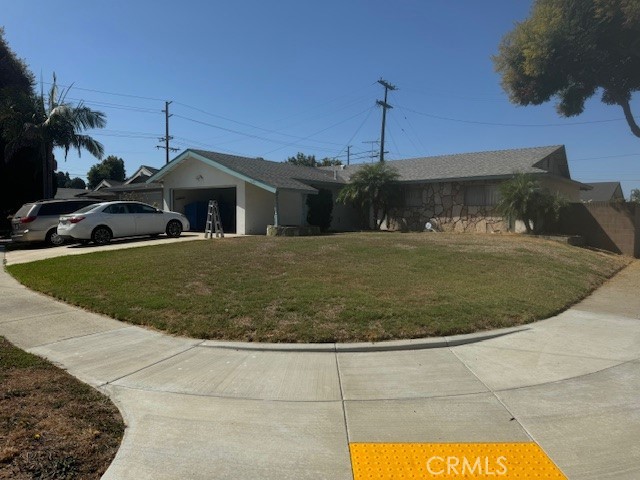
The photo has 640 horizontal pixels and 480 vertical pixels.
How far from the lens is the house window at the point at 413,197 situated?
2397cm

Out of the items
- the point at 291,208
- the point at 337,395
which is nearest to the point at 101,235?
the point at 291,208

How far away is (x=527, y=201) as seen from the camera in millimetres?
18156

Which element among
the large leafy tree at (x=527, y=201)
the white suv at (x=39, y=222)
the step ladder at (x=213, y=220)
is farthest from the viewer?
the large leafy tree at (x=527, y=201)

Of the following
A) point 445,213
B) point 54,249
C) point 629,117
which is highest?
point 629,117

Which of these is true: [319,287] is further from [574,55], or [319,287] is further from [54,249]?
[574,55]

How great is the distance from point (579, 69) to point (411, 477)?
976 inches

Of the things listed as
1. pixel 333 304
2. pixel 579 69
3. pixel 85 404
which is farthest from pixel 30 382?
pixel 579 69

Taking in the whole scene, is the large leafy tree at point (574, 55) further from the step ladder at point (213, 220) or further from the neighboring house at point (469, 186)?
the step ladder at point (213, 220)

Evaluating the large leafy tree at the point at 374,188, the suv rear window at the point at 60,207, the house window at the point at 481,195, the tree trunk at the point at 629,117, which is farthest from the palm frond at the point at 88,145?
the tree trunk at the point at 629,117

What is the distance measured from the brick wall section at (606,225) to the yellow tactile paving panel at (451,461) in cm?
1799

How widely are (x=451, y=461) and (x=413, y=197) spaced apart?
21.6 metres

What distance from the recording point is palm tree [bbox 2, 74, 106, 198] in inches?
971

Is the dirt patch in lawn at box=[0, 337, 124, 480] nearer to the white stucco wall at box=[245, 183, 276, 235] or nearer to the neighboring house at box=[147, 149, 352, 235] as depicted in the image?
the neighboring house at box=[147, 149, 352, 235]

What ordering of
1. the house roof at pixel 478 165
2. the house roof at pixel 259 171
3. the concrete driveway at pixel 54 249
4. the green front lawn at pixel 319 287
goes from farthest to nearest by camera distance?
the house roof at pixel 478 165 → the house roof at pixel 259 171 → the concrete driveway at pixel 54 249 → the green front lawn at pixel 319 287
